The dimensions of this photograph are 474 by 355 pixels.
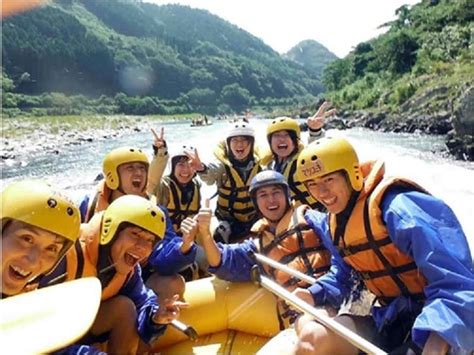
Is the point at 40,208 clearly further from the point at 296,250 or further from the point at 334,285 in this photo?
the point at 296,250

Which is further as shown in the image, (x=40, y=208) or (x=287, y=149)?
(x=287, y=149)

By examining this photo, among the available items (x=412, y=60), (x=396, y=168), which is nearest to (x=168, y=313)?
(x=396, y=168)

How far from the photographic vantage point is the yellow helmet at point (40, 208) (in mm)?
1815

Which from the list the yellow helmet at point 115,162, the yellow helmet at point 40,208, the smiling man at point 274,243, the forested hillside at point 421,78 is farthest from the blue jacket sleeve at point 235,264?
the forested hillside at point 421,78

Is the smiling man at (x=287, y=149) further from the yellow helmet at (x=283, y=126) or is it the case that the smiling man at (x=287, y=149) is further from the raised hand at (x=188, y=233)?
the raised hand at (x=188, y=233)

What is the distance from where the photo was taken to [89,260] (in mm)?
2475

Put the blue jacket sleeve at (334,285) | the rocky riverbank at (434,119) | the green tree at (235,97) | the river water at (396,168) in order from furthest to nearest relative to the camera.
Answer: the green tree at (235,97) → the rocky riverbank at (434,119) → the river water at (396,168) → the blue jacket sleeve at (334,285)

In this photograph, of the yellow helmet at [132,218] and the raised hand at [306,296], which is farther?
the raised hand at [306,296]

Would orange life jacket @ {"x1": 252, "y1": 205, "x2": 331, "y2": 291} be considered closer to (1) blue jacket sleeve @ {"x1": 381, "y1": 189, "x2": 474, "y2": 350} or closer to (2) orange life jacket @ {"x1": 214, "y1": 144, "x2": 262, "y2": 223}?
(1) blue jacket sleeve @ {"x1": 381, "y1": 189, "x2": 474, "y2": 350}

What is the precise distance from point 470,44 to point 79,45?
73218 millimetres

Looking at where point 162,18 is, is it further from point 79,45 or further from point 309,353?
point 309,353

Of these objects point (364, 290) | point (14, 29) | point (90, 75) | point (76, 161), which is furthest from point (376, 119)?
point (90, 75)

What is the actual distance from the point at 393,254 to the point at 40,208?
156 centimetres

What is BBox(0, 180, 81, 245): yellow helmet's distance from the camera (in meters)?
1.82
